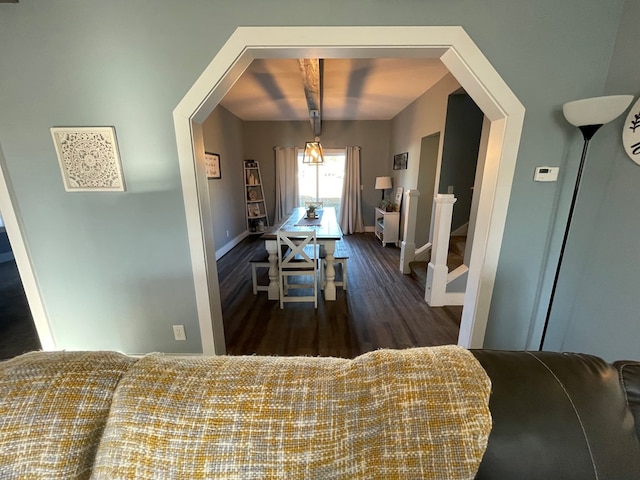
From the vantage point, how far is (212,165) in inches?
161

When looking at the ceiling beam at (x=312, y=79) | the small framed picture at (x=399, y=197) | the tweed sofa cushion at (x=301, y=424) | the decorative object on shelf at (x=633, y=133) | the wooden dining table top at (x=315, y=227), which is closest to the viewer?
the tweed sofa cushion at (x=301, y=424)

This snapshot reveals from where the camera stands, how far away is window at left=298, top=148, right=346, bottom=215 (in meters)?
5.95

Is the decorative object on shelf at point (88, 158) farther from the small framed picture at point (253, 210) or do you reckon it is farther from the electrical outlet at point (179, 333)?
the small framed picture at point (253, 210)

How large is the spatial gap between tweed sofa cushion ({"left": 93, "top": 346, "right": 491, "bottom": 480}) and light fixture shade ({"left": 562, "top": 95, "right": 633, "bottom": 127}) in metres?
1.46

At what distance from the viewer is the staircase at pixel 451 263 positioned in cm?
317

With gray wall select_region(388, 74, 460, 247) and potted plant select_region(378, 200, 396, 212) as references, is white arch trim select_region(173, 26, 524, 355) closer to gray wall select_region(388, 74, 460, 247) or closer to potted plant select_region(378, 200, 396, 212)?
gray wall select_region(388, 74, 460, 247)

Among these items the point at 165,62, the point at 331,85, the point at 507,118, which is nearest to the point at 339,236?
the point at 507,118

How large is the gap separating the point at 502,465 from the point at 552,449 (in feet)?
0.40

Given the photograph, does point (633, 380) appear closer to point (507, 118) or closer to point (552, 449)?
point (552, 449)

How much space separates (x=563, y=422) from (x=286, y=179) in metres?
5.91

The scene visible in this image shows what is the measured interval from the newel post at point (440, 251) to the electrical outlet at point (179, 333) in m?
2.44

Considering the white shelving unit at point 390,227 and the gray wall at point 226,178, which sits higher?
the gray wall at point 226,178

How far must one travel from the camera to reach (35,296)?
171 cm

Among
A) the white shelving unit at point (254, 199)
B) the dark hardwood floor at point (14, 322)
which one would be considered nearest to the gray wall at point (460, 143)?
the white shelving unit at point (254, 199)
